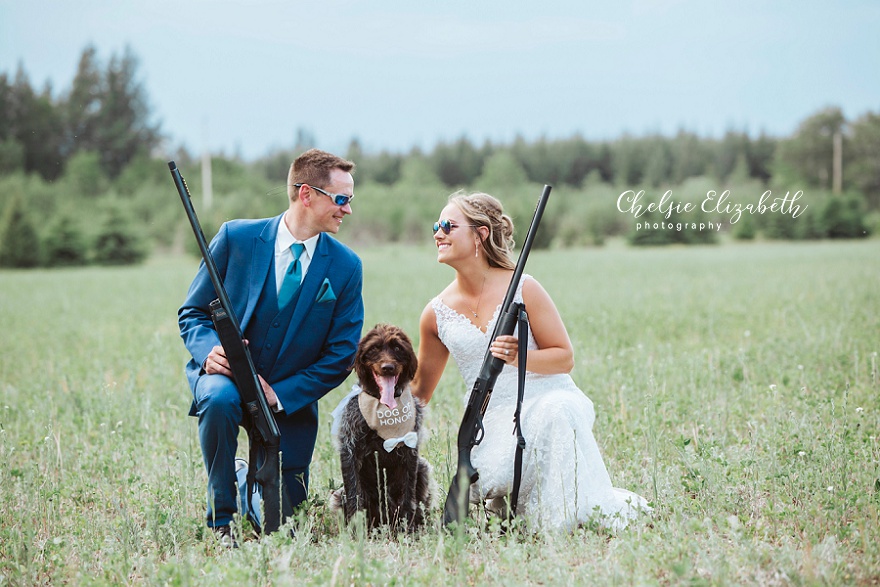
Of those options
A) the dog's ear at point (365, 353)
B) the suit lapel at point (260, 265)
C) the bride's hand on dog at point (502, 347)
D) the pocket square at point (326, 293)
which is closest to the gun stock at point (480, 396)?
the bride's hand on dog at point (502, 347)

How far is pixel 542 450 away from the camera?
507 cm

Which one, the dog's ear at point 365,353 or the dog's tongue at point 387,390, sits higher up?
the dog's ear at point 365,353

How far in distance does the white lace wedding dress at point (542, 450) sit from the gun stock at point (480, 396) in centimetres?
39

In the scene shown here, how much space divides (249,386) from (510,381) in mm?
1799

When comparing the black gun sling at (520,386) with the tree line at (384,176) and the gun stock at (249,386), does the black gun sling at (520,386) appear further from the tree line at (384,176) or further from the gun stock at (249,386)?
the tree line at (384,176)

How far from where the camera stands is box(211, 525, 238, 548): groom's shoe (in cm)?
459

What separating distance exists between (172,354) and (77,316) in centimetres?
705

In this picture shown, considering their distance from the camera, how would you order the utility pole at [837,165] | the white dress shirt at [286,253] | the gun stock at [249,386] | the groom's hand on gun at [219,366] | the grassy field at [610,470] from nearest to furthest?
the grassy field at [610,470] < the gun stock at [249,386] < the groom's hand on gun at [219,366] < the white dress shirt at [286,253] < the utility pole at [837,165]

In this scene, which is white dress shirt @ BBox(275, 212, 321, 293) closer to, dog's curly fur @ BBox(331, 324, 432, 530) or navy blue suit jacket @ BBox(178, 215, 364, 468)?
navy blue suit jacket @ BBox(178, 215, 364, 468)

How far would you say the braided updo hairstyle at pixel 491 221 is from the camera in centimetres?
527

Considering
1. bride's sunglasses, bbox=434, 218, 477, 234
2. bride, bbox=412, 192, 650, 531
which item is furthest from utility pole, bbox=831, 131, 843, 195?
bride's sunglasses, bbox=434, 218, 477, 234

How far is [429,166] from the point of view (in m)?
73.5

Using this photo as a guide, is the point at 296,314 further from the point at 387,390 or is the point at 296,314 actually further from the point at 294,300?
the point at 387,390

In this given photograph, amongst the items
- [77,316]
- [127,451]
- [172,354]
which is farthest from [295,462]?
[77,316]
